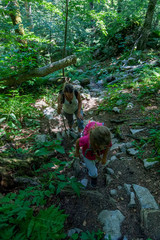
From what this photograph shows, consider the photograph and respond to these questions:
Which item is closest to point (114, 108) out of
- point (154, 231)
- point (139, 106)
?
point (139, 106)

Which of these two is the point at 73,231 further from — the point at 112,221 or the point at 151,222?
the point at 151,222

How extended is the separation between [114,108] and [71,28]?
979cm

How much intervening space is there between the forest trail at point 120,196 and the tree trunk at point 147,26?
8.83 m

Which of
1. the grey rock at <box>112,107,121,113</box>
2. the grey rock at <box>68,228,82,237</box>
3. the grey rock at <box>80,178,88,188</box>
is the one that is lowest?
the grey rock at <box>80,178,88,188</box>

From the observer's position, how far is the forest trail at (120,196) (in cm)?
202

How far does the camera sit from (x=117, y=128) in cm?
420

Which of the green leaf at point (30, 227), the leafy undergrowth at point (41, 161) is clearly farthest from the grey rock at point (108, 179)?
the green leaf at point (30, 227)

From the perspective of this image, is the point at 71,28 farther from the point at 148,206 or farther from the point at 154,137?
the point at 148,206

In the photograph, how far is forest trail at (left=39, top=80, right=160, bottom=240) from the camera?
2.02 meters

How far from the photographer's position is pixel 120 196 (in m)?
2.48

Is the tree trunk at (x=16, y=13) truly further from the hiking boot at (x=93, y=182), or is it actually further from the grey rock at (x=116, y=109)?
the hiking boot at (x=93, y=182)

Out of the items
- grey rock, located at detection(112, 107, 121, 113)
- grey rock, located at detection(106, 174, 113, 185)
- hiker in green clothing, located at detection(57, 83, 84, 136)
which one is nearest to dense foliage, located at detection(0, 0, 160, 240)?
grey rock, located at detection(112, 107, 121, 113)

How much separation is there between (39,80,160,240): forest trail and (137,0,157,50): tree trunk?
8832 mm

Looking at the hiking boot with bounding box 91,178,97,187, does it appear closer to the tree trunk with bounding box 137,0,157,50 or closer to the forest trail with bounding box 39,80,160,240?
the forest trail with bounding box 39,80,160,240
